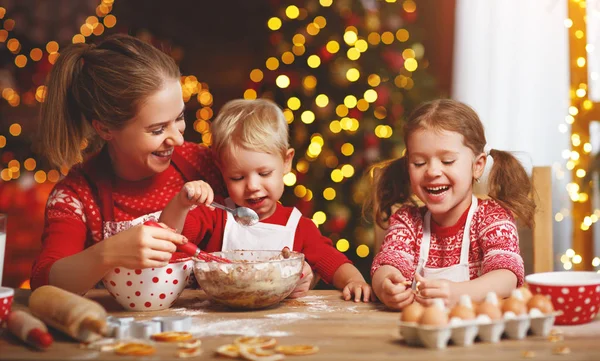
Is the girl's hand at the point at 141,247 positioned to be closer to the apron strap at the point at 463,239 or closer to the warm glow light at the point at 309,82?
the apron strap at the point at 463,239

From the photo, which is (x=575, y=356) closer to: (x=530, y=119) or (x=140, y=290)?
(x=140, y=290)

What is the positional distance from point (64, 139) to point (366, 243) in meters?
2.52

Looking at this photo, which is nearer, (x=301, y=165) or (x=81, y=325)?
(x=81, y=325)

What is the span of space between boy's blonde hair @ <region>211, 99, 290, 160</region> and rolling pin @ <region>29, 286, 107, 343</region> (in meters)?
0.69

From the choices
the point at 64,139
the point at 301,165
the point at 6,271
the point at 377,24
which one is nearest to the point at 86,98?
the point at 64,139

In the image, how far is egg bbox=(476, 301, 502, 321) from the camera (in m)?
1.10

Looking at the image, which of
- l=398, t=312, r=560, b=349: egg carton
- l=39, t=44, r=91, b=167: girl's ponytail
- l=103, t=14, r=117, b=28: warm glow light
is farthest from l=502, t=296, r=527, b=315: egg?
l=103, t=14, r=117, b=28: warm glow light

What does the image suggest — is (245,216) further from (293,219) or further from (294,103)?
(294,103)

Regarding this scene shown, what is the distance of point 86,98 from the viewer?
1742 millimetres

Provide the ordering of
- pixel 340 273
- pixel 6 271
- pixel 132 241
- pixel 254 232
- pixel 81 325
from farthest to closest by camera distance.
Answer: pixel 6 271 → pixel 254 232 → pixel 340 273 → pixel 132 241 → pixel 81 325

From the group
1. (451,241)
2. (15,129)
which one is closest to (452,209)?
(451,241)

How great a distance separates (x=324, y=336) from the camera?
3.86 feet

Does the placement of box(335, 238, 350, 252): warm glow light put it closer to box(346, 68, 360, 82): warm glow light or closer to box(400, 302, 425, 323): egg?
box(346, 68, 360, 82): warm glow light

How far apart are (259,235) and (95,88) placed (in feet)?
1.93
